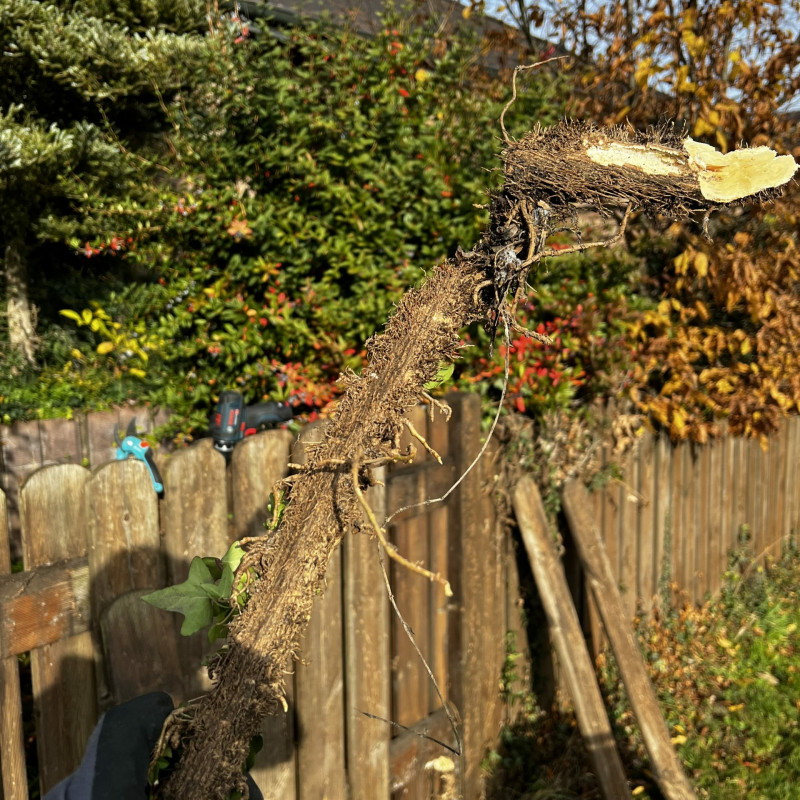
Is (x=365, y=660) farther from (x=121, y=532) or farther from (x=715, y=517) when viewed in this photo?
(x=715, y=517)

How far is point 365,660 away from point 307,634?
307 mm

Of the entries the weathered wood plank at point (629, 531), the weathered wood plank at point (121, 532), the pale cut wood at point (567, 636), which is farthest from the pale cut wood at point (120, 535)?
the weathered wood plank at point (629, 531)

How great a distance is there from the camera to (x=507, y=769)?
3.20 meters

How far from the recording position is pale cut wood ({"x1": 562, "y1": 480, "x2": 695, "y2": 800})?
122 inches

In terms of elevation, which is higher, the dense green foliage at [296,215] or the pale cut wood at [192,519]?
the dense green foliage at [296,215]

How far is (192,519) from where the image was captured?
1.99 m

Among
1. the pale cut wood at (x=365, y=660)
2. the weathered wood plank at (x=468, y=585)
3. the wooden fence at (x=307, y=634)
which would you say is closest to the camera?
the wooden fence at (x=307, y=634)

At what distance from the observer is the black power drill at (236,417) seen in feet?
12.8

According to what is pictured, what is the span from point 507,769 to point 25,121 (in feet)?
16.8

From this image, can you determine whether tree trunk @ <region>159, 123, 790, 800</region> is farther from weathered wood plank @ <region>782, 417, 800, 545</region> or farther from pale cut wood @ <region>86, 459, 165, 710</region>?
weathered wood plank @ <region>782, 417, 800, 545</region>

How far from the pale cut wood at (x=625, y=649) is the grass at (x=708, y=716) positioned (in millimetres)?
302

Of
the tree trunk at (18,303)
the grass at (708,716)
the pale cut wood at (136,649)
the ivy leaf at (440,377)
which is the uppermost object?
the tree trunk at (18,303)

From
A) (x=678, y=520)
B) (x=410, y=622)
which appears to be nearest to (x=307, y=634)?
(x=410, y=622)

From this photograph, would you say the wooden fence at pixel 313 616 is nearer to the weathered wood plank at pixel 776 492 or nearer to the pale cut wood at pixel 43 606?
the pale cut wood at pixel 43 606
